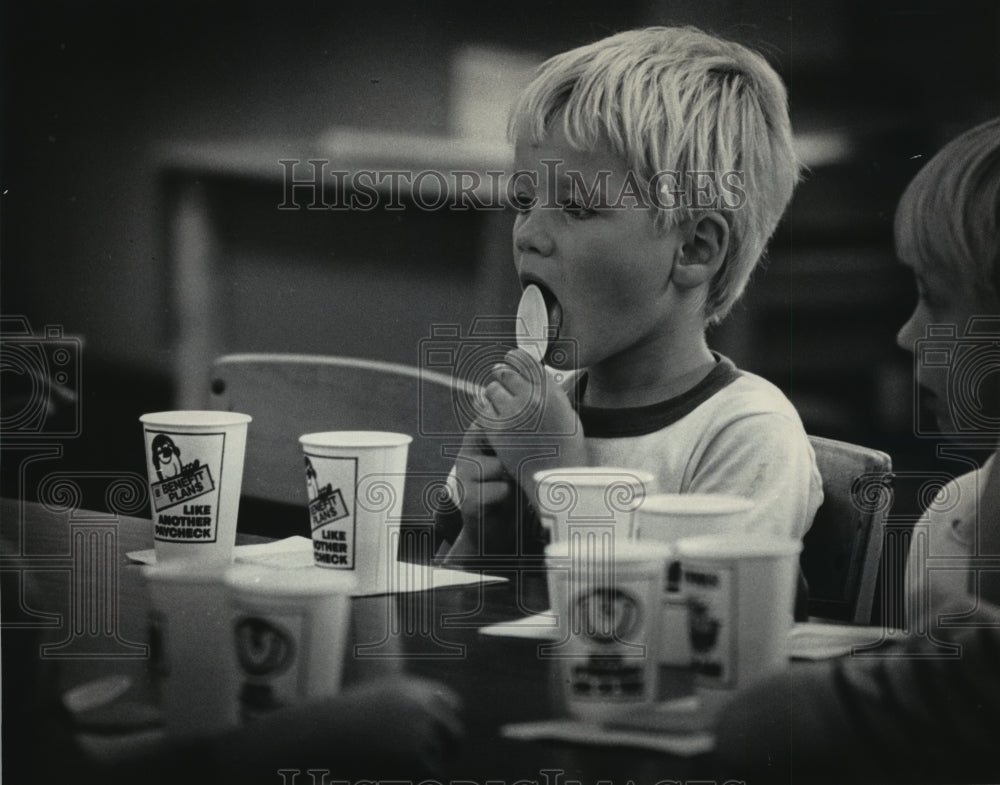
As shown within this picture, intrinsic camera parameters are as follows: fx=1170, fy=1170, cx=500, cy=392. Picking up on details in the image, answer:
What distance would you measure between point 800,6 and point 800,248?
1.21ft

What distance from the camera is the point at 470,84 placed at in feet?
5.91

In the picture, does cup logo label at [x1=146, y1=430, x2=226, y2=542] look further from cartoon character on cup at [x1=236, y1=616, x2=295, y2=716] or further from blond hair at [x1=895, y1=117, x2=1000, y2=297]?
blond hair at [x1=895, y1=117, x2=1000, y2=297]

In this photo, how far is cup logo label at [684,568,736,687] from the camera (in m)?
1.64

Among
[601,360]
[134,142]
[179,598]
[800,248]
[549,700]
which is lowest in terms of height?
[549,700]

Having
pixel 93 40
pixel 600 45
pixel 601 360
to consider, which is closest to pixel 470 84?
pixel 600 45

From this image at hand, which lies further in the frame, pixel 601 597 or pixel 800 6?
pixel 800 6

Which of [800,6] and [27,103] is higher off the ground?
[800,6]

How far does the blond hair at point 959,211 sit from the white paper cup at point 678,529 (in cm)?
50

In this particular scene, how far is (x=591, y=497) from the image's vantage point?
1.76 m

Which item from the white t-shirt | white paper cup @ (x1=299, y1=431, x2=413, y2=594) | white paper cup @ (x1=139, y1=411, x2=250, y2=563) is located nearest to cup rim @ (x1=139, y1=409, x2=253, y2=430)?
white paper cup @ (x1=139, y1=411, x2=250, y2=563)

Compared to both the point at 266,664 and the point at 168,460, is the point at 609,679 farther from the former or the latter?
the point at 168,460

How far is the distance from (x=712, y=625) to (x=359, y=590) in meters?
0.52

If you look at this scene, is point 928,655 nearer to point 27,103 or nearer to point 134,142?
point 134,142

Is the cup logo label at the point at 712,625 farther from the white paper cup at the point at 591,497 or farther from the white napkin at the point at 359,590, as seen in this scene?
the white napkin at the point at 359,590
